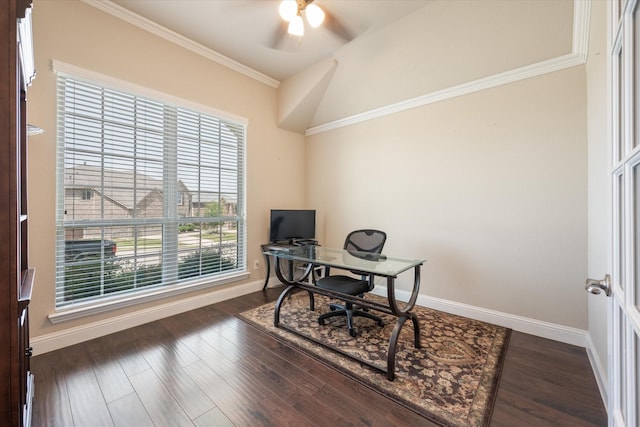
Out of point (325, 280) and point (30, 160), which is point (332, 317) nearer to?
point (325, 280)

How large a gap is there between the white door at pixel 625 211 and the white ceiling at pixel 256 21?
1.99m

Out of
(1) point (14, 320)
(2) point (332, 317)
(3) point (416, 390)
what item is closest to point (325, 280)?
(2) point (332, 317)

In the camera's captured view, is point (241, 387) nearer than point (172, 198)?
Yes

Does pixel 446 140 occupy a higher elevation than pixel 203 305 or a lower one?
higher

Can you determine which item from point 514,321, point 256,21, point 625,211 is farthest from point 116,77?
point 514,321

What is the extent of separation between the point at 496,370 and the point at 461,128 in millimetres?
2329

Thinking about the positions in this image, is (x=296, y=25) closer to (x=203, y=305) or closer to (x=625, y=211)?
(x=625, y=211)

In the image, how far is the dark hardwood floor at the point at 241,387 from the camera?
149 centimetres

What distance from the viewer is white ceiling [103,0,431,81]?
2.35 m

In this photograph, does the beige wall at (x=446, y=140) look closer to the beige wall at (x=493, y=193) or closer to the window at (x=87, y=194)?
the beige wall at (x=493, y=193)

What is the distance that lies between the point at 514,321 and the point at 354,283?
64.6 inches

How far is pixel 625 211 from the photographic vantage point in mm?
777

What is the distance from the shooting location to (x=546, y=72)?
2355 mm

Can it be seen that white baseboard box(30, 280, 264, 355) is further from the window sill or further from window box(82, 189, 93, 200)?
window box(82, 189, 93, 200)
